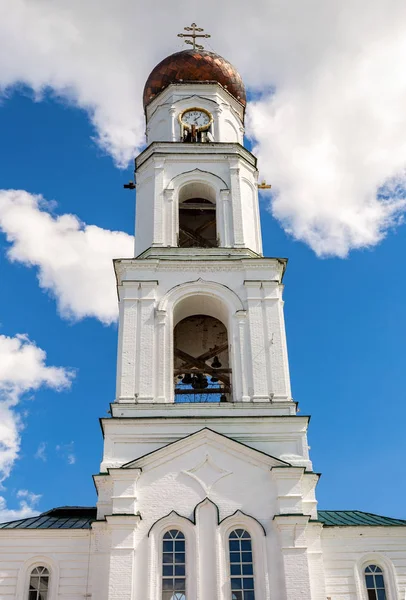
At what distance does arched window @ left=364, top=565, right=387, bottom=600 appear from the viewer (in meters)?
17.8

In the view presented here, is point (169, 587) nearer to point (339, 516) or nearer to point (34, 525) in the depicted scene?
point (34, 525)

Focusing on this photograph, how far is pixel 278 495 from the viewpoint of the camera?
1794 cm

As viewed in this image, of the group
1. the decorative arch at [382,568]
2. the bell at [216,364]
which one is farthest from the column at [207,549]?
the bell at [216,364]

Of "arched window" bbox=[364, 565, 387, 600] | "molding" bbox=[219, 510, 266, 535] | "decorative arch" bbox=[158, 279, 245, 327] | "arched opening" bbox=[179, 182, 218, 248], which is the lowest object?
"arched window" bbox=[364, 565, 387, 600]

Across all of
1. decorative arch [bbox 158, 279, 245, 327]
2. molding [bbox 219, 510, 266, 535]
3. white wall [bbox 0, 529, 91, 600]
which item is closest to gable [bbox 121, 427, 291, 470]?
molding [bbox 219, 510, 266, 535]

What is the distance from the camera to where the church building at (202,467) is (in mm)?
17172

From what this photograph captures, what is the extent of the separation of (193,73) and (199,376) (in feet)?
36.6

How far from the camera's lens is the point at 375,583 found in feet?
58.7

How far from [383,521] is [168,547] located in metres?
5.34

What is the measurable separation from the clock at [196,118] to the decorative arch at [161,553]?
13.8m

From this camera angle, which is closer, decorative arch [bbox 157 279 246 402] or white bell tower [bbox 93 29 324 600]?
white bell tower [bbox 93 29 324 600]

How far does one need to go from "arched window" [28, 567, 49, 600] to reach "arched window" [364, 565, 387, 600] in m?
7.14

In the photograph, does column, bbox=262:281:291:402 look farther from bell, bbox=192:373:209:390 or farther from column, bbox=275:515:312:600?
column, bbox=275:515:312:600

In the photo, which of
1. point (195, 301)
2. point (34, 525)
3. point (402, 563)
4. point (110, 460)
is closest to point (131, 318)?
point (195, 301)
